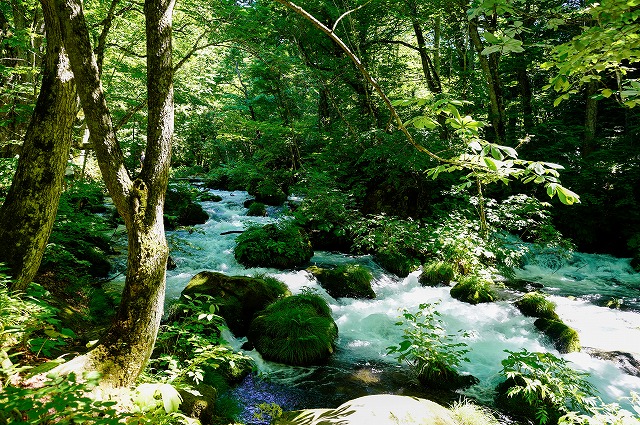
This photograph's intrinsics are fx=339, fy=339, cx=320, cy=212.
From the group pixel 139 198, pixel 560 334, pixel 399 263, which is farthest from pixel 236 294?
pixel 560 334

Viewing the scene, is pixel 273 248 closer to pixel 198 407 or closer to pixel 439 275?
pixel 439 275

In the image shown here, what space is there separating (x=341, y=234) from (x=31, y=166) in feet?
25.8

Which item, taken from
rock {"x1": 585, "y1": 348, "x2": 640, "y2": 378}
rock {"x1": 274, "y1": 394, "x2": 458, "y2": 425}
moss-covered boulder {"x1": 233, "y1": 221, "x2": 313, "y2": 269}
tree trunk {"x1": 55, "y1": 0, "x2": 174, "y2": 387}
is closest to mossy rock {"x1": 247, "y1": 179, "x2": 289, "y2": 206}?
moss-covered boulder {"x1": 233, "y1": 221, "x2": 313, "y2": 269}

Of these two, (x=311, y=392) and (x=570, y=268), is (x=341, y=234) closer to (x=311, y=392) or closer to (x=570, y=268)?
(x=311, y=392)

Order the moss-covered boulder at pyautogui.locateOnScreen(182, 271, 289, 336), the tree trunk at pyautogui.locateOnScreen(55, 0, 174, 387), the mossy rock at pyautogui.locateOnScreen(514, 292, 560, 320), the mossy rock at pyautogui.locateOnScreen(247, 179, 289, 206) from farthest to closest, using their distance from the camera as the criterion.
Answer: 1. the mossy rock at pyautogui.locateOnScreen(247, 179, 289, 206)
2. the mossy rock at pyautogui.locateOnScreen(514, 292, 560, 320)
3. the moss-covered boulder at pyautogui.locateOnScreen(182, 271, 289, 336)
4. the tree trunk at pyautogui.locateOnScreen(55, 0, 174, 387)

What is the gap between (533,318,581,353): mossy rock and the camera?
19.0 ft

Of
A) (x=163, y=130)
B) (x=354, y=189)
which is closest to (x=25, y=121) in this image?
(x=163, y=130)

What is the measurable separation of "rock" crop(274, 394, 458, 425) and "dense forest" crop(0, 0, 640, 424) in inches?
1.4

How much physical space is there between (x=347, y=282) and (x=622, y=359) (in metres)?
5.13

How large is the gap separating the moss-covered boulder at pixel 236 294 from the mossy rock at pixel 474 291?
421 centimetres

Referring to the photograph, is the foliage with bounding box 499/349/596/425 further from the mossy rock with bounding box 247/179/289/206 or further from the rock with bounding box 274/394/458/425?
the mossy rock with bounding box 247/179/289/206

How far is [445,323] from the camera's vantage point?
22.5 ft

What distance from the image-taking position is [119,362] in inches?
107

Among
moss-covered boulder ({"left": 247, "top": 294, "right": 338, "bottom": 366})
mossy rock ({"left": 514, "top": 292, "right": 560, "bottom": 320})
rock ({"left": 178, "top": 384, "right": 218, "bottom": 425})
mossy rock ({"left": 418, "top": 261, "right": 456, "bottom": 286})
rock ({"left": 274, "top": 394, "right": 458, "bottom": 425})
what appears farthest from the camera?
mossy rock ({"left": 418, "top": 261, "right": 456, "bottom": 286})
